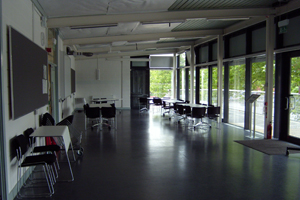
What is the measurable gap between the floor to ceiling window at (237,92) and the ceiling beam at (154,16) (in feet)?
7.17

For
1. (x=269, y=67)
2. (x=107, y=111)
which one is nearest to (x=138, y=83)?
(x=107, y=111)

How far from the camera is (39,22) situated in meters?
5.50

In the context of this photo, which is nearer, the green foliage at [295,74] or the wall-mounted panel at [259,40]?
the green foliage at [295,74]

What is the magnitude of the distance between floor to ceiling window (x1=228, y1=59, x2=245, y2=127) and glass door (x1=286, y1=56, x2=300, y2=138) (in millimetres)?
2184

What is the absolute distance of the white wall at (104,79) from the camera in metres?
15.6

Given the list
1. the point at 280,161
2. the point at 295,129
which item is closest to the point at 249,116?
the point at 295,129

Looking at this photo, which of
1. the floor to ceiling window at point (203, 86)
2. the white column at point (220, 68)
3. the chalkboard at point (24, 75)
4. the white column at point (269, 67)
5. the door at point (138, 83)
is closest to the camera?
the chalkboard at point (24, 75)

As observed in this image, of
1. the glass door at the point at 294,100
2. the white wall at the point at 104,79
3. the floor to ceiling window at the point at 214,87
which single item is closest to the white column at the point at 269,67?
the glass door at the point at 294,100

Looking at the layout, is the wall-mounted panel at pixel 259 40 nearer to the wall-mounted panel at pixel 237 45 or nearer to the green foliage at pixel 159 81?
the wall-mounted panel at pixel 237 45

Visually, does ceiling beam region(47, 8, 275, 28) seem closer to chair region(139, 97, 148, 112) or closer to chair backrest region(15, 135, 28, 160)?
chair backrest region(15, 135, 28, 160)

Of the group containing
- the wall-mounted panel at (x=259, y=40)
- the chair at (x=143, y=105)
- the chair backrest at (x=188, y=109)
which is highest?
the wall-mounted panel at (x=259, y=40)

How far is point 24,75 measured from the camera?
3.90 m

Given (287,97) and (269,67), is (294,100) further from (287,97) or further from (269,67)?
(269,67)

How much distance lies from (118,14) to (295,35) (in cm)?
451
